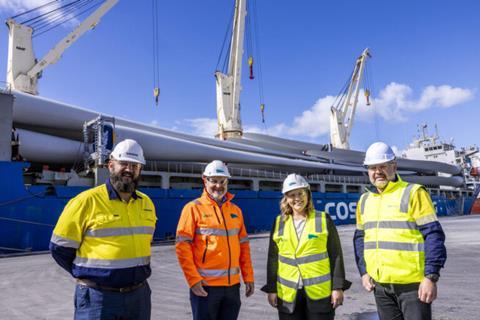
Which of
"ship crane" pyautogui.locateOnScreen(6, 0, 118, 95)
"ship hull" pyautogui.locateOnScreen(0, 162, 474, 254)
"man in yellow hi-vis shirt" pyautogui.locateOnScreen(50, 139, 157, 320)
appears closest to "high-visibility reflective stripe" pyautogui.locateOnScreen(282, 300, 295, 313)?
"man in yellow hi-vis shirt" pyautogui.locateOnScreen(50, 139, 157, 320)

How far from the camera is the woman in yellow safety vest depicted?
252 centimetres

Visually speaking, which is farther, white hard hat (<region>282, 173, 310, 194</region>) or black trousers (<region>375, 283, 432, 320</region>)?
white hard hat (<region>282, 173, 310, 194</region>)

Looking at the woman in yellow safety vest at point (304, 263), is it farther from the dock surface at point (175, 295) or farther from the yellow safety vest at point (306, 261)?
the dock surface at point (175, 295)

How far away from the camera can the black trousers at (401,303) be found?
231cm

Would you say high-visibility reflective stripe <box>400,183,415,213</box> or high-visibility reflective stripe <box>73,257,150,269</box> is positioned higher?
high-visibility reflective stripe <box>400,183,415,213</box>

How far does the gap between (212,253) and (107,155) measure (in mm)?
11241

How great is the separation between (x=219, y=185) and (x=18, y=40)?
2120cm

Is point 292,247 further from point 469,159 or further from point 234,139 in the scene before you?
point 469,159

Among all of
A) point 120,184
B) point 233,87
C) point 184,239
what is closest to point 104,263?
point 120,184

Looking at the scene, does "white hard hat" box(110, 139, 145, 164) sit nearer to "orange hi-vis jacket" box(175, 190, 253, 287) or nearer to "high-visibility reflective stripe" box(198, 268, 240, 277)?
"orange hi-vis jacket" box(175, 190, 253, 287)

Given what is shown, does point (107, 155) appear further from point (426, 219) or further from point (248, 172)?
point (426, 219)

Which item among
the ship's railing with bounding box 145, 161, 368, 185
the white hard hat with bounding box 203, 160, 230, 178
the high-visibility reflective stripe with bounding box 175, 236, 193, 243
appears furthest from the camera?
the ship's railing with bounding box 145, 161, 368, 185

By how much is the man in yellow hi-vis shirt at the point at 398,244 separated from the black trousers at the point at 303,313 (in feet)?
1.37

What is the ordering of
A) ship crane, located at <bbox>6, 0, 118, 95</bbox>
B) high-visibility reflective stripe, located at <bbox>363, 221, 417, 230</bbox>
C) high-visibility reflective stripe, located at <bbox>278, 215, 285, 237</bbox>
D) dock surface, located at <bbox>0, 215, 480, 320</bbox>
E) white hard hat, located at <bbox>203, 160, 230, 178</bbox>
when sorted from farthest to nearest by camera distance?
ship crane, located at <bbox>6, 0, 118, 95</bbox>
dock surface, located at <bbox>0, 215, 480, 320</bbox>
white hard hat, located at <bbox>203, 160, 230, 178</bbox>
high-visibility reflective stripe, located at <bbox>278, 215, 285, 237</bbox>
high-visibility reflective stripe, located at <bbox>363, 221, 417, 230</bbox>
